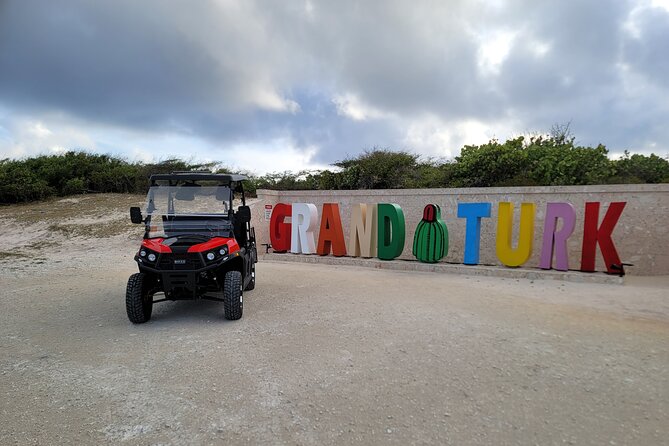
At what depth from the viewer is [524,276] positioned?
952 cm

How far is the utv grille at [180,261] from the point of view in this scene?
5.20 meters

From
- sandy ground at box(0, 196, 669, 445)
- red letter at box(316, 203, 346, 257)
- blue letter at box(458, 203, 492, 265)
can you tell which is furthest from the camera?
red letter at box(316, 203, 346, 257)

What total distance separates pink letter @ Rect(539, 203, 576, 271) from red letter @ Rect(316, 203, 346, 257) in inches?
216

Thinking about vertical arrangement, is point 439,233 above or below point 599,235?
below

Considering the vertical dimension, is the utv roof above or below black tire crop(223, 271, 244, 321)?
above

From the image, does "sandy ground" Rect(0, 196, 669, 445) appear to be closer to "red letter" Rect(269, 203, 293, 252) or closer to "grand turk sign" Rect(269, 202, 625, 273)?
"grand turk sign" Rect(269, 202, 625, 273)

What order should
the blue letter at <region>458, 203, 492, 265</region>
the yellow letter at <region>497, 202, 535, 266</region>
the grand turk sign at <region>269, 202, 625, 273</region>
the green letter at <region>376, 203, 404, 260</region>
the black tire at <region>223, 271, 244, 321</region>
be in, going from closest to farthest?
the black tire at <region>223, 271, 244, 321</region>
the grand turk sign at <region>269, 202, 625, 273</region>
the yellow letter at <region>497, 202, 535, 266</region>
the blue letter at <region>458, 203, 492, 265</region>
the green letter at <region>376, 203, 404, 260</region>

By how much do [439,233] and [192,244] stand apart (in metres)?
7.09

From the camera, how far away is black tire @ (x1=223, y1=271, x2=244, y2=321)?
535cm

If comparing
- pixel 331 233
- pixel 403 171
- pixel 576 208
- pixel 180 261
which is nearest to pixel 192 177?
pixel 180 261

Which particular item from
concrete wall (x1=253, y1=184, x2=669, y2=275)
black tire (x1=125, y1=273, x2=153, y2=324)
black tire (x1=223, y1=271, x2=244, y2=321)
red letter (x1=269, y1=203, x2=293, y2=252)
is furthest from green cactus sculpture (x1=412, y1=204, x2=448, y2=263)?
black tire (x1=125, y1=273, x2=153, y2=324)

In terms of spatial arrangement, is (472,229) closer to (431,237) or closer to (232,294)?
(431,237)

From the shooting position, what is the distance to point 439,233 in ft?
34.9

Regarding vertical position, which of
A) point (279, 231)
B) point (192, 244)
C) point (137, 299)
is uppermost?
point (192, 244)
